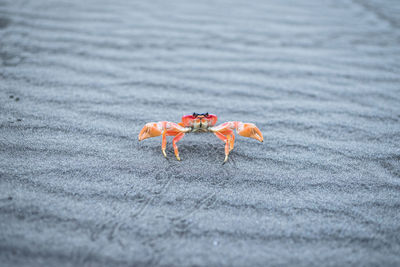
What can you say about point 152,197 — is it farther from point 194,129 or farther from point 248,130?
point 248,130

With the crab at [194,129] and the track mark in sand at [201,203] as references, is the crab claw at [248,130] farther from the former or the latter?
the track mark in sand at [201,203]

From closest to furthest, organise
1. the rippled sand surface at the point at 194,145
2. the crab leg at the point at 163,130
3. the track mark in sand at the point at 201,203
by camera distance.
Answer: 1. the rippled sand surface at the point at 194,145
2. the track mark in sand at the point at 201,203
3. the crab leg at the point at 163,130

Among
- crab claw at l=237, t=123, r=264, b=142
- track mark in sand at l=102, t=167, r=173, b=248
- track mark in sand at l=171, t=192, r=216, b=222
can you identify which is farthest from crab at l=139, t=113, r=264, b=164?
track mark in sand at l=171, t=192, r=216, b=222

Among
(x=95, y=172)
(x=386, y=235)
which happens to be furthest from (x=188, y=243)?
(x=386, y=235)

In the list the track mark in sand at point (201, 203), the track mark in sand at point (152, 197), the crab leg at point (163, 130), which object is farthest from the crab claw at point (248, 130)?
the track mark in sand at point (152, 197)

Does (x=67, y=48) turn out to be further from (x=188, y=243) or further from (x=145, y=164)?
(x=188, y=243)

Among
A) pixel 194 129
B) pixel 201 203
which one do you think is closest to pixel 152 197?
pixel 201 203

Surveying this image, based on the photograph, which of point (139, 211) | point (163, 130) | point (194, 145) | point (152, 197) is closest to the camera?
point (139, 211)

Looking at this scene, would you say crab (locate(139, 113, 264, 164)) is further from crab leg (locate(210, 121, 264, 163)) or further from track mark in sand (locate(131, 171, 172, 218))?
track mark in sand (locate(131, 171, 172, 218))
